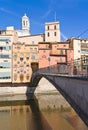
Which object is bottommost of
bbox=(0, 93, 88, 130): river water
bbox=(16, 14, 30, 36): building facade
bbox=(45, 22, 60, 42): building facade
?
bbox=(0, 93, 88, 130): river water

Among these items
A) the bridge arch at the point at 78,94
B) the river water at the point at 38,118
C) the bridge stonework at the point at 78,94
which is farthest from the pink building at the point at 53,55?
the bridge stonework at the point at 78,94

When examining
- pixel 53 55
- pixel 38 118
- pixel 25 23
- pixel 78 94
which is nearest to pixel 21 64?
pixel 53 55

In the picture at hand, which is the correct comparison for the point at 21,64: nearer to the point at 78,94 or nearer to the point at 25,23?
the point at 78,94

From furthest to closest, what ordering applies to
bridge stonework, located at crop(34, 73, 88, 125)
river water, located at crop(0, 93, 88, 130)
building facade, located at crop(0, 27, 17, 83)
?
building facade, located at crop(0, 27, 17, 83) → river water, located at crop(0, 93, 88, 130) → bridge stonework, located at crop(34, 73, 88, 125)

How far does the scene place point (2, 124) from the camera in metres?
32.6

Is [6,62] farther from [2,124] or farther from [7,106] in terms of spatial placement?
[2,124]

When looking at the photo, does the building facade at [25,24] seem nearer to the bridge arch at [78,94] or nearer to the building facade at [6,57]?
the building facade at [6,57]

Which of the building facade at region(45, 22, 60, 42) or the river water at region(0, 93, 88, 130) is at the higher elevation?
the building facade at region(45, 22, 60, 42)

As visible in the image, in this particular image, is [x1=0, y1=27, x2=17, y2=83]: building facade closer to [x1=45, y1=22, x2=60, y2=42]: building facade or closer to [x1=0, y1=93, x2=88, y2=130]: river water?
[x1=0, y1=93, x2=88, y2=130]: river water

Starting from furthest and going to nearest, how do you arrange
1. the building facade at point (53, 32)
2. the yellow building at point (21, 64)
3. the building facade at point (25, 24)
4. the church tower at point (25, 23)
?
1. the church tower at point (25, 23)
2. the building facade at point (25, 24)
3. the building facade at point (53, 32)
4. the yellow building at point (21, 64)

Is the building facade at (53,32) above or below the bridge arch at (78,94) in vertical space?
above

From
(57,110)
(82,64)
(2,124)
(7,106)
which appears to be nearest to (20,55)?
(7,106)

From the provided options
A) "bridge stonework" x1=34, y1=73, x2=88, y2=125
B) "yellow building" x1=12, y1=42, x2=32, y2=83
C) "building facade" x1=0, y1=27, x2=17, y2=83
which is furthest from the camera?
"yellow building" x1=12, y1=42, x2=32, y2=83

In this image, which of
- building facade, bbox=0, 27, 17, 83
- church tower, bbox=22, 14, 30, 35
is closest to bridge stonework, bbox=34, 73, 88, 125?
building facade, bbox=0, 27, 17, 83
